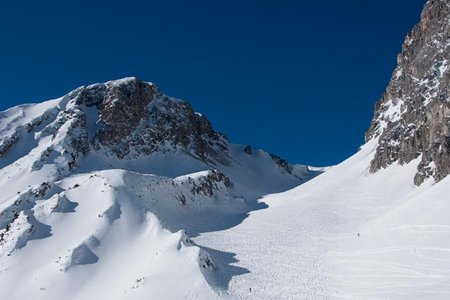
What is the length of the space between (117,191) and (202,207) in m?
17.2

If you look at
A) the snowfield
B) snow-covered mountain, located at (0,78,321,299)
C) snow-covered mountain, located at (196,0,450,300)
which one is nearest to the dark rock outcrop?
snow-covered mountain, located at (0,78,321,299)

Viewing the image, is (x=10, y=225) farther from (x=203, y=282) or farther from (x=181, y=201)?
(x=203, y=282)

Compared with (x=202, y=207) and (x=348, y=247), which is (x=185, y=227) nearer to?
(x=202, y=207)

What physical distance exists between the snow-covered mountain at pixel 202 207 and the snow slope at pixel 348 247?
0.16 m

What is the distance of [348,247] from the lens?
43625mm

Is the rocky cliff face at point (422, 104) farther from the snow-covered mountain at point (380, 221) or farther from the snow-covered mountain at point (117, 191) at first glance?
the snow-covered mountain at point (117, 191)

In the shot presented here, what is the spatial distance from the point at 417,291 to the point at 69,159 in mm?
62395

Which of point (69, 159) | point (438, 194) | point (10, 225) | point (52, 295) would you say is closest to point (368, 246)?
point (438, 194)

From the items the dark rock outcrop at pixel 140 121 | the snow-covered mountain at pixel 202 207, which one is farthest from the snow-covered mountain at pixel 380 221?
the dark rock outcrop at pixel 140 121

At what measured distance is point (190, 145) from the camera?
102 m

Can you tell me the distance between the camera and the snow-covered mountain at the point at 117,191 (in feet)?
126

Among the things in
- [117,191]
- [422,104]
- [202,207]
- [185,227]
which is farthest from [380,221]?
[422,104]

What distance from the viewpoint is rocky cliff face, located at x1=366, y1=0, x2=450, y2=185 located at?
60094 millimetres

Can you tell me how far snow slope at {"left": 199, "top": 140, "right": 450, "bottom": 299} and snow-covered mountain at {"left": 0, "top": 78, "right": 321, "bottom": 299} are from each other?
4.75 meters
